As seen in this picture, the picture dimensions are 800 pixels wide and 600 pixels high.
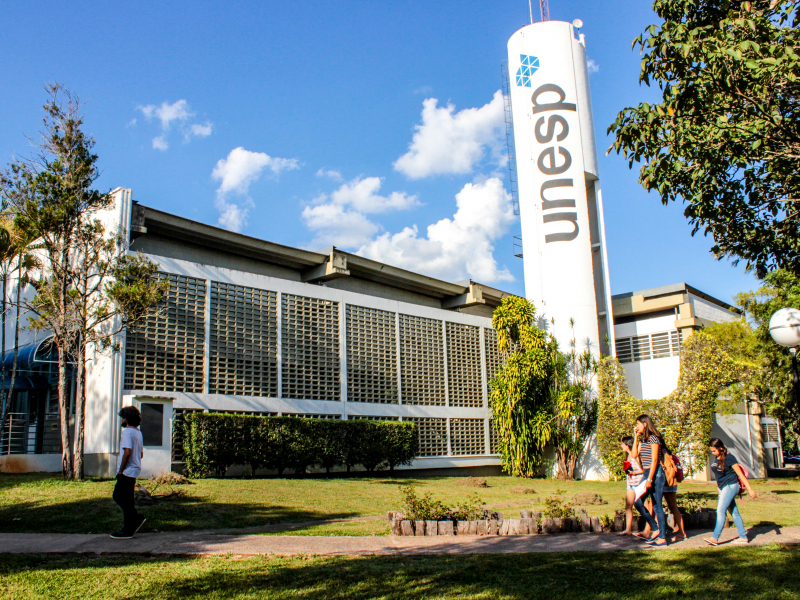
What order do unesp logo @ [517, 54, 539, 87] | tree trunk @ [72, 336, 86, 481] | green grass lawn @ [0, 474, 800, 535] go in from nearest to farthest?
green grass lawn @ [0, 474, 800, 535], tree trunk @ [72, 336, 86, 481], unesp logo @ [517, 54, 539, 87]

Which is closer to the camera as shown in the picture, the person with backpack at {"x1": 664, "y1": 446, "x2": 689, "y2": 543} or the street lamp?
the street lamp

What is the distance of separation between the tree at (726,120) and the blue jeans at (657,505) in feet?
13.0

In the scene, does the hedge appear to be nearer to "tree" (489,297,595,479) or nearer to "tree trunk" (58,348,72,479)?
"tree trunk" (58,348,72,479)

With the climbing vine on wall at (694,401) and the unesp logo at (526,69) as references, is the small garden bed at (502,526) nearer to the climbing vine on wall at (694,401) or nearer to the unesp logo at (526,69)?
the climbing vine on wall at (694,401)

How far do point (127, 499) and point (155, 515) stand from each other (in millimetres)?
2427

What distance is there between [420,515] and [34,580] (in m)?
4.81

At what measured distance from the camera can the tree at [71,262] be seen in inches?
609

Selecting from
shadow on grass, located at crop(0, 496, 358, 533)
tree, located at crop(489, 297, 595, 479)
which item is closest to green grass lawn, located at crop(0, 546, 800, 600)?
shadow on grass, located at crop(0, 496, 358, 533)

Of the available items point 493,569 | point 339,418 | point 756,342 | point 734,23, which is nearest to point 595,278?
point 756,342

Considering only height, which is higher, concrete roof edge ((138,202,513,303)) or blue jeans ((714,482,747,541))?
concrete roof edge ((138,202,513,303))

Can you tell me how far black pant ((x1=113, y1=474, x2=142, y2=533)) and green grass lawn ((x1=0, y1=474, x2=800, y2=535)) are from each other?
4.48ft

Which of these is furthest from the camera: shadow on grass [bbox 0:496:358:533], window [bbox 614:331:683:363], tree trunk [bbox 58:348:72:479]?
window [bbox 614:331:683:363]

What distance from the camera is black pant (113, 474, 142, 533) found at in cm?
815

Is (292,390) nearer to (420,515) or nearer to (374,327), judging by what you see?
(374,327)
